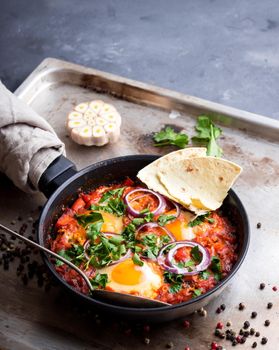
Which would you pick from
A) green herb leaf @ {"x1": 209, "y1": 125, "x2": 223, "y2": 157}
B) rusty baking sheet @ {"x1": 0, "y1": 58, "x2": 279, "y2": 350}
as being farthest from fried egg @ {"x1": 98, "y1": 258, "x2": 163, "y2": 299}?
green herb leaf @ {"x1": 209, "y1": 125, "x2": 223, "y2": 157}

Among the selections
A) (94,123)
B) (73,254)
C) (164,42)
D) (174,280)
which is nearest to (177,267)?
(174,280)

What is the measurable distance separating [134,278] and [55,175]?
3.84 ft

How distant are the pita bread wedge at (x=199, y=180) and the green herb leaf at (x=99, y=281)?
876 mm

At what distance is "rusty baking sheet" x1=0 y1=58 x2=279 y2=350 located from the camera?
4.38 metres

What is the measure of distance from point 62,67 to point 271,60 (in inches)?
93.4

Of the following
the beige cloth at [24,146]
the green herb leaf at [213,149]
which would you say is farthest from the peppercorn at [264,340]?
the beige cloth at [24,146]

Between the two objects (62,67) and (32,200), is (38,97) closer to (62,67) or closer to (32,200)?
(62,67)

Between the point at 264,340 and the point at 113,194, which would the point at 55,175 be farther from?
the point at 264,340

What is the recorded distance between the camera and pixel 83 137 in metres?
5.58

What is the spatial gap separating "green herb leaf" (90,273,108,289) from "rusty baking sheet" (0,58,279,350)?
0.30m

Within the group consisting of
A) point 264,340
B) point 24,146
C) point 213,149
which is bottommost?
point 264,340

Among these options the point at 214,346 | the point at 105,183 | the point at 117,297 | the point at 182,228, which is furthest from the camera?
the point at 105,183

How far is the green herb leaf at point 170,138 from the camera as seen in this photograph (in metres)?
5.57

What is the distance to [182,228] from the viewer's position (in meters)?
4.67
